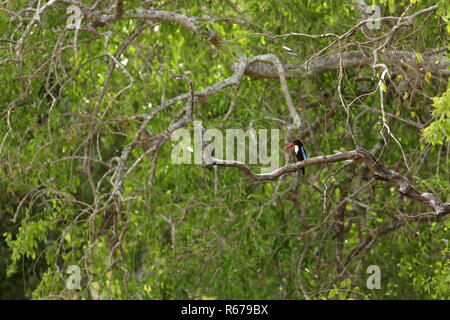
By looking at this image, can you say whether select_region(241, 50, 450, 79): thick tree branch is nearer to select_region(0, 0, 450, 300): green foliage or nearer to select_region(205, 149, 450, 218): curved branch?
select_region(0, 0, 450, 300): green foliage

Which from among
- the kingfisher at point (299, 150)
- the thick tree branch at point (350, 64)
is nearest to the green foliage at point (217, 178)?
the thick tree branch at point (350, 64)

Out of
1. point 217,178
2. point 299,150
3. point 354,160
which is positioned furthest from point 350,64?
point 354,160

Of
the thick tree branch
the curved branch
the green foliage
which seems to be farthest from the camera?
the green foliage

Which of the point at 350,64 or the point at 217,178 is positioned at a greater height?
the point at 350,64

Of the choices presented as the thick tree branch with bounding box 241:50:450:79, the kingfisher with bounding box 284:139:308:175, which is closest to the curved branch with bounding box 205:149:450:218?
the thick tree branch with bounding box 241:50:450:79

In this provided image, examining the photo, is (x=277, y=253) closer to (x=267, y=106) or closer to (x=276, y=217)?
(x=276, y=217)

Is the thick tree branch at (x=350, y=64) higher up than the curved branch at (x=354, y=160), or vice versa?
the thick tree branch at (x=350, y=64)

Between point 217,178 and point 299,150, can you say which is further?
point 217,178

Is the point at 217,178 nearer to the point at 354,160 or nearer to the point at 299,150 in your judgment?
the point at 299,150

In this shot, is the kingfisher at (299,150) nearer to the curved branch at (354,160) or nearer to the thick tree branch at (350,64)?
the thick tree branch at (350,64)

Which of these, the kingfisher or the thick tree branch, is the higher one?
the thick tree branch

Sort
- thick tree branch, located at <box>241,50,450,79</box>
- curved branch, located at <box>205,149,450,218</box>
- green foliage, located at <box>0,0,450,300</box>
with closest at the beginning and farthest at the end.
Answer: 1. curved branch, located at <box>205,149,450,218</box>
2. thick tree branch, located at <box>241,50,450,79</box>
3. green foliage, located at <box>0,0,450,300</box>

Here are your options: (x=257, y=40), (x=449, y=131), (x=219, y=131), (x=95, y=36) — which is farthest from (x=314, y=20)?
(x=449, y=131)
